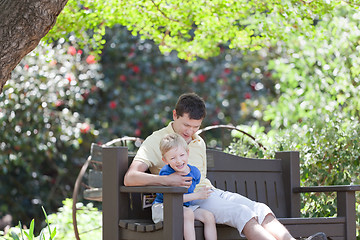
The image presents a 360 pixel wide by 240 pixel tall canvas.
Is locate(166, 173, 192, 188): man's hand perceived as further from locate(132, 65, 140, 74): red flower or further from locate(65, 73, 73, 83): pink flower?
locate(132, 65, 140, 74): red flower

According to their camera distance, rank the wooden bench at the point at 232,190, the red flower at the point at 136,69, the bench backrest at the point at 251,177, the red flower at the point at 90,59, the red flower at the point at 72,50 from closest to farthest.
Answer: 1. the wooden bench at the point at 232,190
2. the bench backrest at the point at 251,177
3. the red flower at the point at 72,50
4. the red flower at the point at 90,59
5. the red flower at the point at 136,69

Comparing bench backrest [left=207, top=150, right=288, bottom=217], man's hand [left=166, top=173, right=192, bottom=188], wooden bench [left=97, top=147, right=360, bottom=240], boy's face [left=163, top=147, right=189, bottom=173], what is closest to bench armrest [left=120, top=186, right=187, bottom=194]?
wooden bench [left=97, top=147, right=360, bottom=240]

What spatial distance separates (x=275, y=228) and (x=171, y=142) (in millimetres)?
729

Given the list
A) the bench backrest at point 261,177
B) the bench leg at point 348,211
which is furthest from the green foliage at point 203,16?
the bench leg at point 348,211

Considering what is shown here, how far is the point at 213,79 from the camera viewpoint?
8.74 meters

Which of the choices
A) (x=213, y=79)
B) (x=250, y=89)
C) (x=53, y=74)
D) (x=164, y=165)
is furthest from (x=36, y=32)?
(x=250, y=89)

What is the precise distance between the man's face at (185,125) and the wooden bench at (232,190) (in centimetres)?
34

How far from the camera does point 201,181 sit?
3902 mm

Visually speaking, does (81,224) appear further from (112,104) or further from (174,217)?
(174,217)

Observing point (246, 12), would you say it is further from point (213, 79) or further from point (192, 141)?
point (213, 79)

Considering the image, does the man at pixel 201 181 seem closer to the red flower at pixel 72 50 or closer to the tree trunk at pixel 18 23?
the tree trunk at pixel 18 23

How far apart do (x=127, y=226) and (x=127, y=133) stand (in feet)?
14.9

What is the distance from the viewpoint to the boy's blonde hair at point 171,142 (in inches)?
139

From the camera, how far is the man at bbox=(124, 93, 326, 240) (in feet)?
11.5
